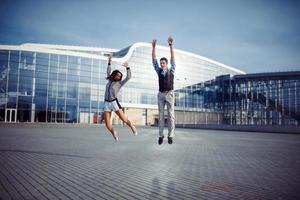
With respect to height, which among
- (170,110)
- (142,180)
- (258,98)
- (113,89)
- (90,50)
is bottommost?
(142,180)

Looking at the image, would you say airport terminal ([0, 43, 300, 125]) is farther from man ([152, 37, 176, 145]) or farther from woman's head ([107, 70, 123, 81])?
woman's head ([107, 70, 123, 81])

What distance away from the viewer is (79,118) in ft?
174

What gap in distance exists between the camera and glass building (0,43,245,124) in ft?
154

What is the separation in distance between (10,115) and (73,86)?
1271cm

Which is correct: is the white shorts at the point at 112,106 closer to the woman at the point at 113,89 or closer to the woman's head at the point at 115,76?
the woman at the point at 113,89

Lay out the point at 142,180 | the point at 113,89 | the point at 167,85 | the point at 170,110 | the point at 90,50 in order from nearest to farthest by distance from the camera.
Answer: the point at 142,180, the point at 167,85, the point at 113,89, the point at 170,110, the point at 90,50

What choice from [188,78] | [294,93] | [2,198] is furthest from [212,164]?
[188,78]

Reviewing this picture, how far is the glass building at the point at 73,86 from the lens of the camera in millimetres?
46812

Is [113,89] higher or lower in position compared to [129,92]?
lower

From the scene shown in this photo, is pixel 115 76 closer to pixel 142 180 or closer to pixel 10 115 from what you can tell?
pixel 142 180

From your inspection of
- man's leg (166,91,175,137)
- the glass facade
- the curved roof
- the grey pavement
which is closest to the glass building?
the curved roof

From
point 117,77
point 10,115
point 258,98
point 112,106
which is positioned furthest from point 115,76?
point 258,98

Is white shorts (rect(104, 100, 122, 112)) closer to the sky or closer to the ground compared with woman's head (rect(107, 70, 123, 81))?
closer to the ground

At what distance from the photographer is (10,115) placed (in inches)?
1827
